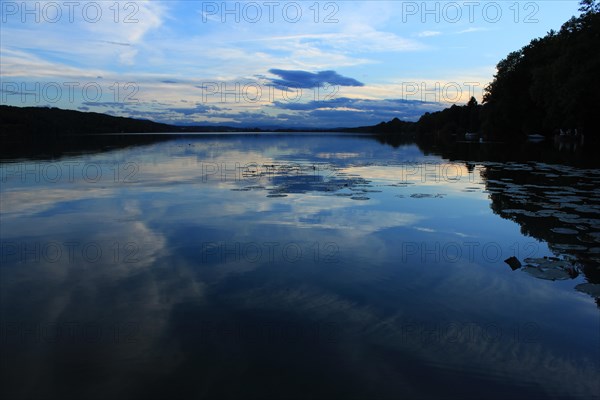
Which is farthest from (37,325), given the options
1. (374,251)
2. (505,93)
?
(505,93)

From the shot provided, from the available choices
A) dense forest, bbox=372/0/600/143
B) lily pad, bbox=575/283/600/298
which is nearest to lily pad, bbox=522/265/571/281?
lily pad, bbox=575/283/600/298

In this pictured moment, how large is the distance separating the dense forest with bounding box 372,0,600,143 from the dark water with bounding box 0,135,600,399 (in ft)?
117

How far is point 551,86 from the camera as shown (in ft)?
155

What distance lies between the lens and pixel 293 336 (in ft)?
15.0

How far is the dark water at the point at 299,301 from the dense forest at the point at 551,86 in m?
35.7

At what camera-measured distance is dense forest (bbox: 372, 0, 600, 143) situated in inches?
1613


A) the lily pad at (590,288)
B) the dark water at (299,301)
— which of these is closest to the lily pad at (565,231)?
the dark water at (299,301)

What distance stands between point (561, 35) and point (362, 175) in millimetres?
45365

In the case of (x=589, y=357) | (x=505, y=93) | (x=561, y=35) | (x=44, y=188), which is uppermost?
(x=561, y=35)

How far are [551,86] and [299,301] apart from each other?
51.5 meters

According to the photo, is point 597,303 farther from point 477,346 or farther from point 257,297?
point 257,297

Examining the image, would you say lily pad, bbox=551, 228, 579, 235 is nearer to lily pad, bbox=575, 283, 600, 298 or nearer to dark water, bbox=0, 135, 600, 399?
dark water, bbox=0, 135, 600, 399

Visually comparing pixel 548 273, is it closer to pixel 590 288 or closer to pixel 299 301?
pixel 590 288

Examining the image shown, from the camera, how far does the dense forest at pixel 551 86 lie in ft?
134
